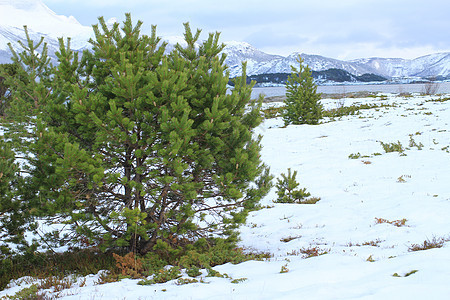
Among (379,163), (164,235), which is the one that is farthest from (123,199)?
(379,163)

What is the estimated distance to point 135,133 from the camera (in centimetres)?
549

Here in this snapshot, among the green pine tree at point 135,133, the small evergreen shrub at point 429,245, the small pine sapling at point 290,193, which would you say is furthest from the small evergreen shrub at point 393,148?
the green pine tree at point 135,133

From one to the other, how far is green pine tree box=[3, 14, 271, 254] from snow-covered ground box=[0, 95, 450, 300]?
987 mm

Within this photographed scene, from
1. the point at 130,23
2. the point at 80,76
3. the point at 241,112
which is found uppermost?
the point at 130,23

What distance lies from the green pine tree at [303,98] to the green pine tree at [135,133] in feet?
68.2

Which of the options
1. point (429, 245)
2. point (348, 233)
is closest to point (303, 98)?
point (348, 233)

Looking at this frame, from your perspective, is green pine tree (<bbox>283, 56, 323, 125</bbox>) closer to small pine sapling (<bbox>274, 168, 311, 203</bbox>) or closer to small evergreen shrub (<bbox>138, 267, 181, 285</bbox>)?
small pine sapling (<bbox>274, 168, 311, 203</bbox>)

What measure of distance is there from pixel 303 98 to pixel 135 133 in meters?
22.4

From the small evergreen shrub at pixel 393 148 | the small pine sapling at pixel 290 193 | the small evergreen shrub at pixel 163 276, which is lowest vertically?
the small pine sapling at pixel 290 193

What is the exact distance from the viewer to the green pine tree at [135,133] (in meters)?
5.18

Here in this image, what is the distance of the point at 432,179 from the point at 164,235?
945 cm

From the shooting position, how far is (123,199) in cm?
615

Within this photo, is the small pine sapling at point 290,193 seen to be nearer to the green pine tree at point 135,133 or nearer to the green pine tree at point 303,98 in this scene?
the green pine tree at point 135,133

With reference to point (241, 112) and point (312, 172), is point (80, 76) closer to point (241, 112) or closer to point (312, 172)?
point (241, 112)
